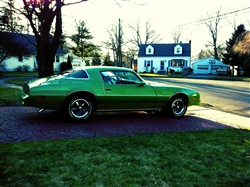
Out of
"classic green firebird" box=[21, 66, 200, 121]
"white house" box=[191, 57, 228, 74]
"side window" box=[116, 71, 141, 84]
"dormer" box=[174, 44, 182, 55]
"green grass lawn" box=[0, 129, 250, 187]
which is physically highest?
"dormer" box=[174, 44, 182, 55]

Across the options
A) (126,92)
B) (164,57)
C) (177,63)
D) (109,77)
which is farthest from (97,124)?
(177,63)

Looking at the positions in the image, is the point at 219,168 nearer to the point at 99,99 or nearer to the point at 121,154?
the point at 121,154

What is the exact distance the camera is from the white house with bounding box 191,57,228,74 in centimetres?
4241

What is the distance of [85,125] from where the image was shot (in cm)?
528

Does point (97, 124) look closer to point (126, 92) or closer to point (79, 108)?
point (79, 108)

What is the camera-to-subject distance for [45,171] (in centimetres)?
286

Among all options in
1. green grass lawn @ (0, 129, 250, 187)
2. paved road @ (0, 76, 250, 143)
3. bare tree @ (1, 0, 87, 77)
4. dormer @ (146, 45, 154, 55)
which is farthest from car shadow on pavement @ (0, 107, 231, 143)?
dormer @ (146, 45, 154, 55)

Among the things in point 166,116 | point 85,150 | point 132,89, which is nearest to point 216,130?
point 166,116

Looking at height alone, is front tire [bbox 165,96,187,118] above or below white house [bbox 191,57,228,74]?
below

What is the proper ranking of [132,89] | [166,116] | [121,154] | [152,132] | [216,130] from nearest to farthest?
[121,154]
[152,132]
[216,130]
[132,89]
[166,116]

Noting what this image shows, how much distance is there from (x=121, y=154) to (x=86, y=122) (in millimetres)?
2168

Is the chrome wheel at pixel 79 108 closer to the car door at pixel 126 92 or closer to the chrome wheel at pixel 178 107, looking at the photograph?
the car door at pixel 126 92

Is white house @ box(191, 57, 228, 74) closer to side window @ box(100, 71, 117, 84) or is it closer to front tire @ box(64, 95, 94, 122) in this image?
A: side window @ box(100, 71, 117, 84)

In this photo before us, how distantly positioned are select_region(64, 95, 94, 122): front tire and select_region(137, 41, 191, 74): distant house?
3922 centimetres
